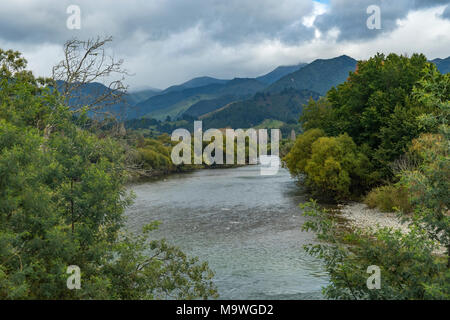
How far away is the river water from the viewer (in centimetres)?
2066

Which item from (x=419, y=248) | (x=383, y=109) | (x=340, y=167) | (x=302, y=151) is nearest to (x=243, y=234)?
(x=340, y=167)

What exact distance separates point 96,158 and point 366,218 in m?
30.6

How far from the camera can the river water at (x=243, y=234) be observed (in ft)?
67.8

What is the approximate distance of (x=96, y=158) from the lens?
1165 centimetres

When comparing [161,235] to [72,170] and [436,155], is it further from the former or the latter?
[436,155]

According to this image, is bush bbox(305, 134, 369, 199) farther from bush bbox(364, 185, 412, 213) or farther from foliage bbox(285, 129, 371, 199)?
bush bbox(364, 185, 412, 213)

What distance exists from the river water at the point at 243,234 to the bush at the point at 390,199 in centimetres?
809

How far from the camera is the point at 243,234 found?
32.4 meters

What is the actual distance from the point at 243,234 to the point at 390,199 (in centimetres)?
1585

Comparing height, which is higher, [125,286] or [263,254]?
[125,286]

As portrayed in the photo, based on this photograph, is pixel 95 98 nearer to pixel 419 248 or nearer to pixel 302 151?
pixel 419 248

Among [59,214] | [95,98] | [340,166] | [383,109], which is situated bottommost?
[340,166]

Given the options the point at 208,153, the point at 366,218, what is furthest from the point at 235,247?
the point at 208,153

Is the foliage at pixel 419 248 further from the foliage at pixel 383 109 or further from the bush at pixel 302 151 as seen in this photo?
the bush at pixel 302 151
